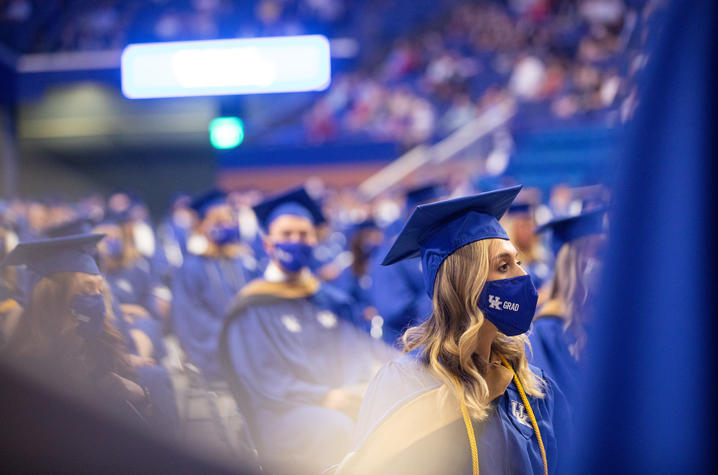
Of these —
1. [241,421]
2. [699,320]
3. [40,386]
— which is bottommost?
[241,421]

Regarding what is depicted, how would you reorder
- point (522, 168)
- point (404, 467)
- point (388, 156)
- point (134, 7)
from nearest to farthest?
point (404, 467) → point (522, 168) → point (388, 156) → point (134, 7)

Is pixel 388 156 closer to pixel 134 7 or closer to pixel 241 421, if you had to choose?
pixel 134 7

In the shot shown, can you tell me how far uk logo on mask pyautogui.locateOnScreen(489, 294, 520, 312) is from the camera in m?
1.64

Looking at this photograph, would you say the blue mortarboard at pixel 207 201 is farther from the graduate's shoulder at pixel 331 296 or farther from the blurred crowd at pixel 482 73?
the blurred crowd at pixel 482 73

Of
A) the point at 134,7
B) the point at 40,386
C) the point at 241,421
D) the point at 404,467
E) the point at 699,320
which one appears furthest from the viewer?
the point at 134,7

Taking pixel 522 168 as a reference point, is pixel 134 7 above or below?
above

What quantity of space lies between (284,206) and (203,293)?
6.32 feet

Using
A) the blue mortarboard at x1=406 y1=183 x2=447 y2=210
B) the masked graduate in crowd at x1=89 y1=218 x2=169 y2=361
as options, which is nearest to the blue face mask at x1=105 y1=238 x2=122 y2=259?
the masked graduate in crowd at x1=89 y1=218 x2=169 y2=361

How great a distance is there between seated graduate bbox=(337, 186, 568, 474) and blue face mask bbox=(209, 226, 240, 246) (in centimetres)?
418

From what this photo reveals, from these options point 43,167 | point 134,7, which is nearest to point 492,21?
point 134,7

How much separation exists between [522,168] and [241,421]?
35.8ft

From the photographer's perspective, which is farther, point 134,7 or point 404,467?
point 134,7

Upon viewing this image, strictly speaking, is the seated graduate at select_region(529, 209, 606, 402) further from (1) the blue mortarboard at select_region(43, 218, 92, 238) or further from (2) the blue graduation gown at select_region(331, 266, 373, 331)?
(2) the blue graduation gown at select_region(331, 266, 373, 331)

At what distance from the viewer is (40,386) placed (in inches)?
64.2
